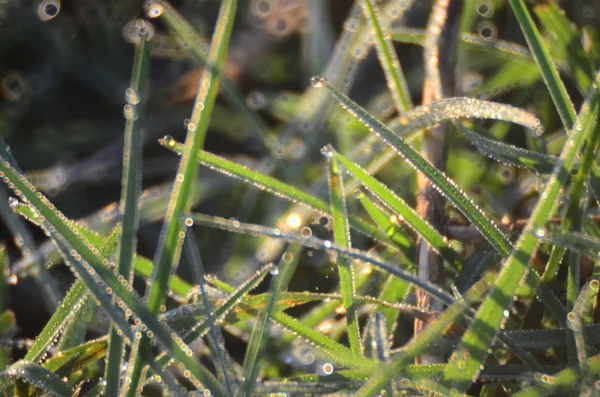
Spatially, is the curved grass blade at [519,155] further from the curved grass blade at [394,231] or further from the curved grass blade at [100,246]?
the curved grass blade at [100,246]

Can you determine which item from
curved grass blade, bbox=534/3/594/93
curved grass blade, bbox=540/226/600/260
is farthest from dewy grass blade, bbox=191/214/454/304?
curved grass blade, bbox=534/3/594/93

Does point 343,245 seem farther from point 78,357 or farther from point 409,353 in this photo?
point 78,357

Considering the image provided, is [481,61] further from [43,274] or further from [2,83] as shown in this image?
[2,83]

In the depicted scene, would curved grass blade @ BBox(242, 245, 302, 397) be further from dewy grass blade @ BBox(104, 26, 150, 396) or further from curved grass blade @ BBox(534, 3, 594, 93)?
curved grass blade @ BBox(534, 3, 594, 93)

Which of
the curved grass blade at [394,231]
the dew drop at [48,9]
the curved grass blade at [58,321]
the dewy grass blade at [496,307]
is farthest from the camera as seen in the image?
the dew drop at [48,9]

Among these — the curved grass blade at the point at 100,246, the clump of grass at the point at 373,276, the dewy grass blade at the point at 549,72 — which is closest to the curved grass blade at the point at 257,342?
the clump of grass at the point at 373,276

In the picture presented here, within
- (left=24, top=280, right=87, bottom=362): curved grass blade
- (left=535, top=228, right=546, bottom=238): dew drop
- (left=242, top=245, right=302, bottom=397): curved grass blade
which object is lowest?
(left=242, top=245, right=302, bottom=397): curved grass blade

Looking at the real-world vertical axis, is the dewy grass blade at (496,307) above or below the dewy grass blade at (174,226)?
below
